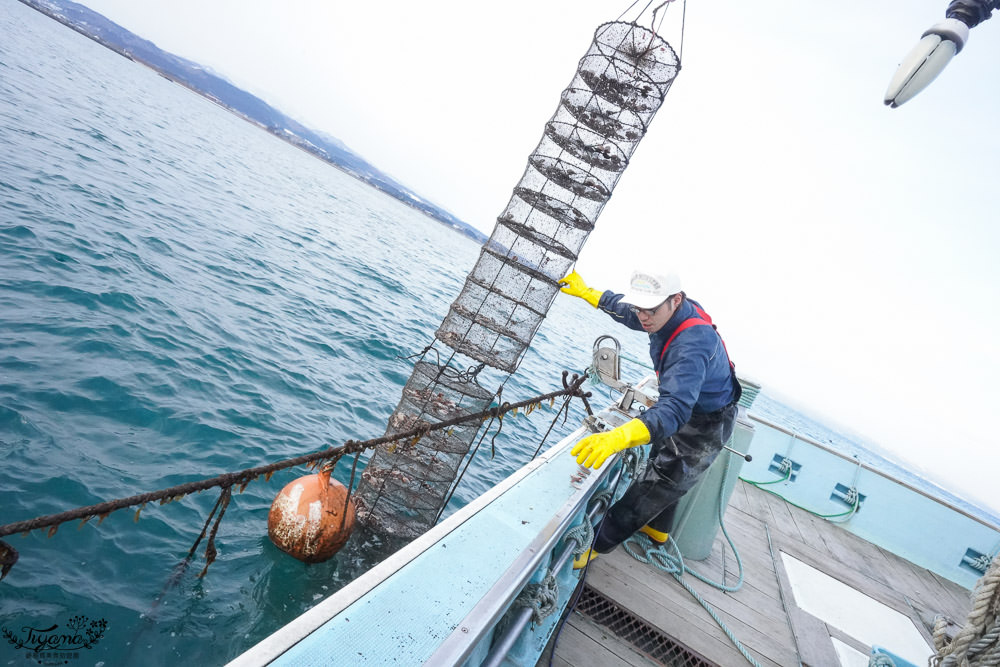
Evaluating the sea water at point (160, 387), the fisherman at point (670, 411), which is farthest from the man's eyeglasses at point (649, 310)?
the sea water at point (160, 387)

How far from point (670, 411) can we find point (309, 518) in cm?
292

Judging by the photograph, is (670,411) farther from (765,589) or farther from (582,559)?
(765,589)

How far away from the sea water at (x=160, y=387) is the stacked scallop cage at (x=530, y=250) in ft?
3.02

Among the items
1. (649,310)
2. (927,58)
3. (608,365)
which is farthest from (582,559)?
(927,58)

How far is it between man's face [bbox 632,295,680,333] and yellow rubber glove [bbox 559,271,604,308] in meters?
0.96

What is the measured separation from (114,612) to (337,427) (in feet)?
12.5

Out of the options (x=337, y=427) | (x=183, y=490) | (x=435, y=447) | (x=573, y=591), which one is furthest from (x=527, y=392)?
(x=183, y=490)

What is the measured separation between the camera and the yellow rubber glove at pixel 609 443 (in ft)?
9.02

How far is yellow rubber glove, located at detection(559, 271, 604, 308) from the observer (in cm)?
432

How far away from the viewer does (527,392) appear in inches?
526

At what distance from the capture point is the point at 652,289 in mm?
3291

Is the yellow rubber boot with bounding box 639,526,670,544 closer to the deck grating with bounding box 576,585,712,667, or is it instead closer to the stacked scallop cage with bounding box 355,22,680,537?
the deck grating with bounding box 576,585,712,667

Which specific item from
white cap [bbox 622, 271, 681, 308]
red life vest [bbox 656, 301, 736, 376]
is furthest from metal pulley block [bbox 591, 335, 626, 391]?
white cap [bbox 622, 271, 681, 308]

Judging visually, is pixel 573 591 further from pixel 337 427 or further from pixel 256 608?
pixel 337 427
